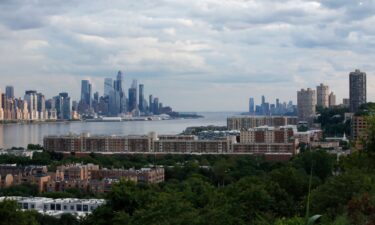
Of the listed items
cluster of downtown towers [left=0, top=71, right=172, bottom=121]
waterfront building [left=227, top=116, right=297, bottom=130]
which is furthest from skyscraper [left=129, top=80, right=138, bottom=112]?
waterfront building [left=227, top=116, right=297, bottom=130]

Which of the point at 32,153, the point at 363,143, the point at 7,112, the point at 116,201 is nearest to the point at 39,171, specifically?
the point at 32,153

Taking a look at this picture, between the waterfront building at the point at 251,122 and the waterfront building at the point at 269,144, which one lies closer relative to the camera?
the waterfront building at the point at 269,144

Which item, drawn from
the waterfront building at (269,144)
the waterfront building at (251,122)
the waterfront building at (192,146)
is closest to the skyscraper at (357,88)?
the waterfront building at (251,122)

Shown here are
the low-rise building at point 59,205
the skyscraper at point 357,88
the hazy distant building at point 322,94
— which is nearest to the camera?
the low-rise building at point 59,205

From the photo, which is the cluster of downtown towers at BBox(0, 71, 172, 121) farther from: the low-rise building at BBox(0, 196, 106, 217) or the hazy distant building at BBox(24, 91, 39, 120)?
the low-rise building at BBox(0, 196, 106, 217)

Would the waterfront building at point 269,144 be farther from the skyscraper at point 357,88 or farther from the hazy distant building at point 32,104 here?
the hazy distant building at point 32,104

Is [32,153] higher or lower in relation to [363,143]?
lower

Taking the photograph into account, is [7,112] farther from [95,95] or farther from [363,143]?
[363,143]

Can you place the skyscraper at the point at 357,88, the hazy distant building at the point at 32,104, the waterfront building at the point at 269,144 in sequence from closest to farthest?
1. the waterfront building at the point at 269,144
2. the skyscraper at the point at 357,88
3. the hazy distant building at the point at 32,104
